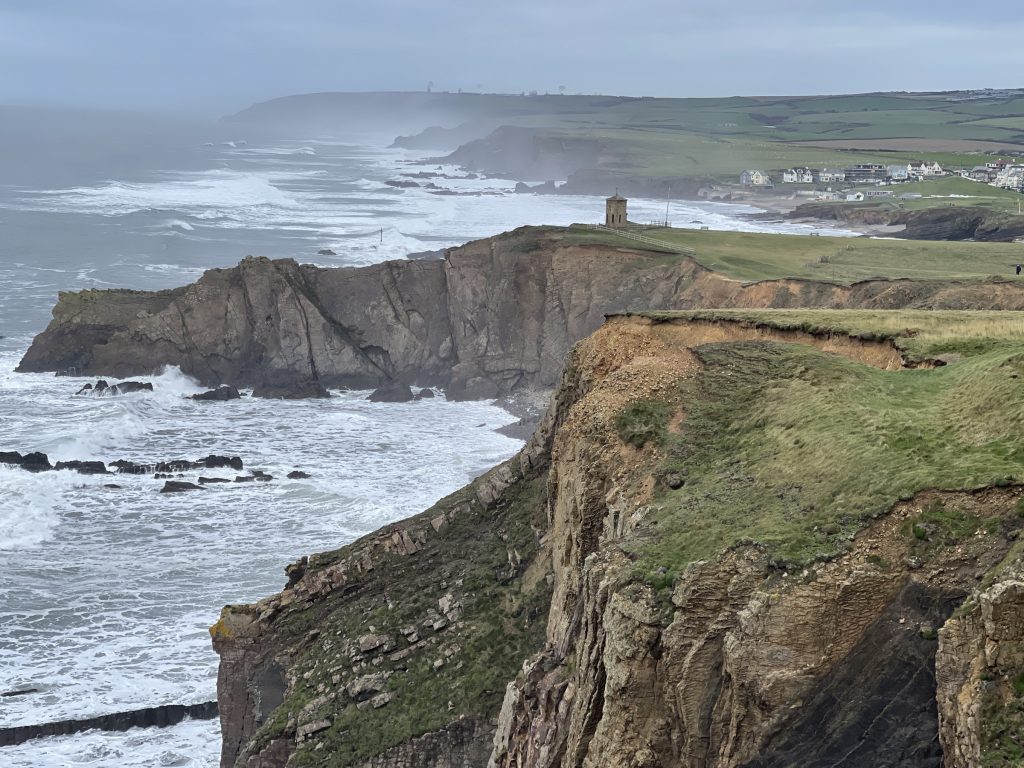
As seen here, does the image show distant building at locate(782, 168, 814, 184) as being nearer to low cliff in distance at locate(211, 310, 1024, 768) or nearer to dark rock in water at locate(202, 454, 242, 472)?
dark rock in water at locate(202, 454, 242, 472)

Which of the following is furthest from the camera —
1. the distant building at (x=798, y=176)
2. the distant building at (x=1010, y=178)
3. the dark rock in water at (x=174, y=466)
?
the distant building at (x=798, y=176)

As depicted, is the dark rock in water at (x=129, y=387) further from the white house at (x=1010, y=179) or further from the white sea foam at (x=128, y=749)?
the white house at (x=1010, y=179)

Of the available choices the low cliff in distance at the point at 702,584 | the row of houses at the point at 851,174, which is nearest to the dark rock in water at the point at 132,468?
the low cliff in distance at the point at 702,584

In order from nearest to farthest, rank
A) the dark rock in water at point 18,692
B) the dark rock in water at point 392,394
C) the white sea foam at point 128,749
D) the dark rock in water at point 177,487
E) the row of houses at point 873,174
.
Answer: the white sea foam at point 128,749 < the dark rock in water at point 18,692 < the dark rock in water at point 177,487 < the dark rock in water at point 392,394 < the row of houses at point 873,174

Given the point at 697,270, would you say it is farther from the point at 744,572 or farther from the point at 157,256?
the point at 157,256

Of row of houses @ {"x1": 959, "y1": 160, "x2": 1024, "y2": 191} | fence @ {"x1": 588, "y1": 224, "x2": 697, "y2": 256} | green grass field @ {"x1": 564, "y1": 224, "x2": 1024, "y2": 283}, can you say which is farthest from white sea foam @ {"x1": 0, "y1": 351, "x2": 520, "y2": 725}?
row of houses @ {"x1": 959, "y1": 160, "x2": 1024, "y2": 191}

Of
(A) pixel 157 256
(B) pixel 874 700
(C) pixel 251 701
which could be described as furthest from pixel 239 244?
(B) pixel 874 700
